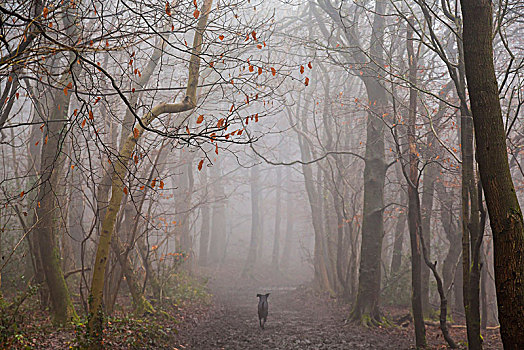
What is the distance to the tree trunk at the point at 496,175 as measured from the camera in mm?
3789

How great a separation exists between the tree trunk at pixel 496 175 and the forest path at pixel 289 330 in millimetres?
5119

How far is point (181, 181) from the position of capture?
24141 mm

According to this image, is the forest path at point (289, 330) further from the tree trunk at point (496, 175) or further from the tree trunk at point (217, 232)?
the tree trunk at point (217, 232)

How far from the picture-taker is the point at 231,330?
10.4m

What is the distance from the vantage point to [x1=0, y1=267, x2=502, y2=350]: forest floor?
7.16m

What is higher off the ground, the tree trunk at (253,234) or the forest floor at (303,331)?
the tree trunk at (253,234)

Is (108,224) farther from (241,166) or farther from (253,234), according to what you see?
(253,234)

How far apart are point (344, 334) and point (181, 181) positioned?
15857 millimetres

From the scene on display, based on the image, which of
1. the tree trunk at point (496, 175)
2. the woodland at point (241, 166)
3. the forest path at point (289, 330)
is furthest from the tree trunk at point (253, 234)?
the tree trunk at point (496, 175)

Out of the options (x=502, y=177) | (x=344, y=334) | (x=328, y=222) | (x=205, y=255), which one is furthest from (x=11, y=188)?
(x=205, y=255)

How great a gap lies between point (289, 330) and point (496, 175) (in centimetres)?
780

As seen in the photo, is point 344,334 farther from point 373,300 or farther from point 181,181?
point 181,181

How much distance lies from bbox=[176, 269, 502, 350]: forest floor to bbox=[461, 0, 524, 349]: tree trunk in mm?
4769

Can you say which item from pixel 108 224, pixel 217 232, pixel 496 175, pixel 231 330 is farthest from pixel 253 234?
pixel 496 175
